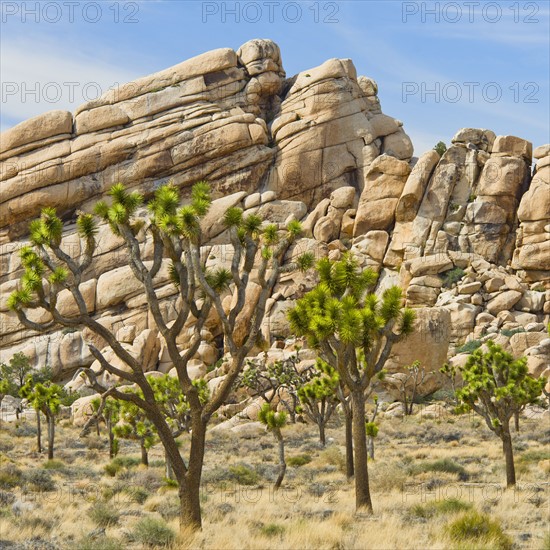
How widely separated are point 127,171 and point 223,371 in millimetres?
23095

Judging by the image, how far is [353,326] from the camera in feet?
49.9

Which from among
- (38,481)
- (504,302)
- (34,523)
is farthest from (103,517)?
(504,302)

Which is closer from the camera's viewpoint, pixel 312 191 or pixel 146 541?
pixel 146 541

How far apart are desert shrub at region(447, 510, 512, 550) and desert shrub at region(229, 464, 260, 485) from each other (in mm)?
11124

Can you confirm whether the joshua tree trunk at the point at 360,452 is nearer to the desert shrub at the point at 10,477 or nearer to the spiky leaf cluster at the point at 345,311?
the spiky leaf cluster at the point at 345,311

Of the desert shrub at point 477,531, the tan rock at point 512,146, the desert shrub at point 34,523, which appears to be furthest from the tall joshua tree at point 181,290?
the tan rock at point 512,146

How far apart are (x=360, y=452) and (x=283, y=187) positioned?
49180mm

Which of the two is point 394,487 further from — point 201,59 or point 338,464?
point 201,59

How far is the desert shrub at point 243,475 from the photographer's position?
22484 millimetres

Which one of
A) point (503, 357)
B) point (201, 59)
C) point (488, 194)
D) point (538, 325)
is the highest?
point (201, 59)

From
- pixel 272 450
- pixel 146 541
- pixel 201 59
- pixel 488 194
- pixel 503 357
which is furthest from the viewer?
pixel 201 59

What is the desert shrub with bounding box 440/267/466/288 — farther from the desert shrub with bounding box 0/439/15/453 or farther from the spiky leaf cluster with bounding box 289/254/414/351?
the spiky leaf cluster with bounding box 289/254/414/351

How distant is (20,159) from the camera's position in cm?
6375

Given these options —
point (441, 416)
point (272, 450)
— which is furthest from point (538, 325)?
point (272, 450)
